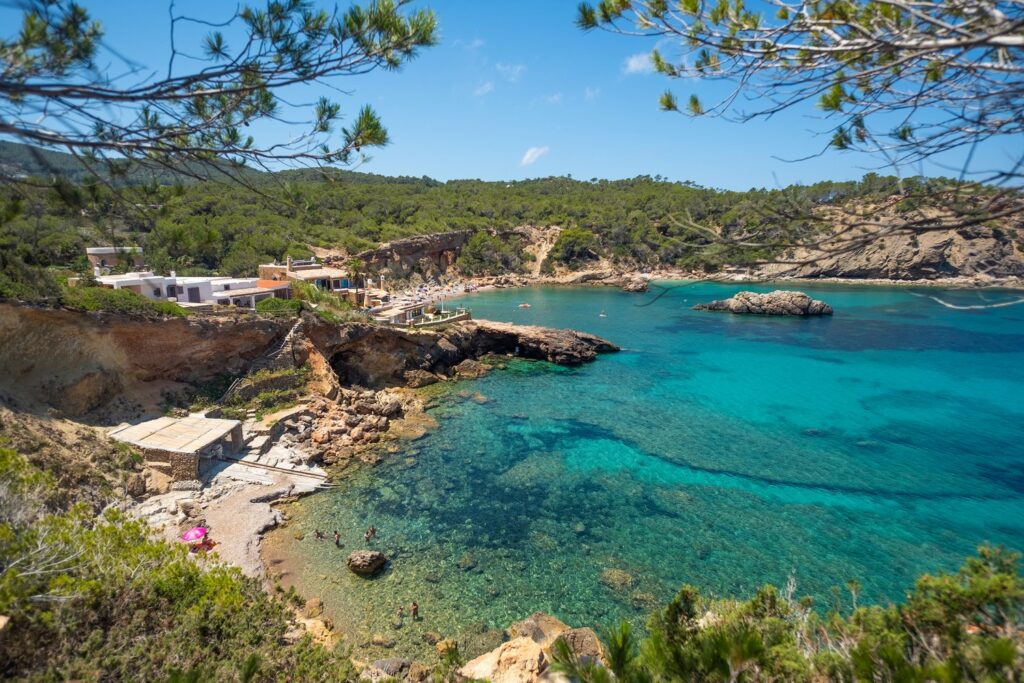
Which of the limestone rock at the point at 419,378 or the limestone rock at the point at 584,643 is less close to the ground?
the limestone rock at the point at 419,378

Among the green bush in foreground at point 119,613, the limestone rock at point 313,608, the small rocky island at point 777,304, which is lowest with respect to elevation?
the limestone rock at point 313,608

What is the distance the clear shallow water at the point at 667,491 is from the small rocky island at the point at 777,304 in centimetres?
1587

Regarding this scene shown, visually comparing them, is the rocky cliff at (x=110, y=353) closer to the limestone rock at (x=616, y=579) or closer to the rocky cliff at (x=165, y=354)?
the rocky cliff at (x=165, y=354)

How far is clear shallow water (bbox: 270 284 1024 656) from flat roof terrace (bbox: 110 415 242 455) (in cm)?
396

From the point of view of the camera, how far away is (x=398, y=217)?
2749 inches

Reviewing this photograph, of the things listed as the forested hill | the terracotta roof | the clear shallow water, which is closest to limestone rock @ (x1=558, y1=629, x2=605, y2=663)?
the clear shallow water

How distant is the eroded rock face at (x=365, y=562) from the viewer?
12391 mm

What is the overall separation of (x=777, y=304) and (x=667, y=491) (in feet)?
131

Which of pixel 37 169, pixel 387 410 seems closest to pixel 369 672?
pixel 37 169

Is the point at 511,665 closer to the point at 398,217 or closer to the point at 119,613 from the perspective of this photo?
the point at 119,613

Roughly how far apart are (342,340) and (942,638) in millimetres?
24360

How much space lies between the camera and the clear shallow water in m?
12.2

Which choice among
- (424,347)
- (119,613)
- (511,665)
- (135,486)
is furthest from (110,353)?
(511,665)

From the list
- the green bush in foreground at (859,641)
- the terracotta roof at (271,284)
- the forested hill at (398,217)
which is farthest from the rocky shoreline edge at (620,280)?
the green bush in foreground at (859,641)
